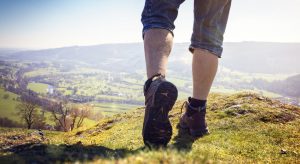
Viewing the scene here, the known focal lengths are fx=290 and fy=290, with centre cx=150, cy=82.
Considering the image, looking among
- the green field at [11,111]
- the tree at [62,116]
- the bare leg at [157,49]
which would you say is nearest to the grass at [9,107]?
the green field at [11,111]

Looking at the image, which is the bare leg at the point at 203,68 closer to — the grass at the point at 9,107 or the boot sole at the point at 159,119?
the boot sole at the point at 159,119

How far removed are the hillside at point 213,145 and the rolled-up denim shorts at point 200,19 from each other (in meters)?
1.61

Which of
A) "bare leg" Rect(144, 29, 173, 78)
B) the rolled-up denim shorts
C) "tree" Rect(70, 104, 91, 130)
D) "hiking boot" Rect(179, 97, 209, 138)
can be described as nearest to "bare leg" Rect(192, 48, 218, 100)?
the rolled-up denim shorts

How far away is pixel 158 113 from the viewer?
356 cm

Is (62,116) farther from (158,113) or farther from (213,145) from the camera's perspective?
(158,113)

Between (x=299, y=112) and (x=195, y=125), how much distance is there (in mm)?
4809

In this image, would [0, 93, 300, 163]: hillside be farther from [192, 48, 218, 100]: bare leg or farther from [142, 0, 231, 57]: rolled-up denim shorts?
[142, 0, 231, 57]: rolled-up denim shorts

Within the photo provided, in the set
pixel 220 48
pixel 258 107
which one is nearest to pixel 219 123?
pixel 258 107

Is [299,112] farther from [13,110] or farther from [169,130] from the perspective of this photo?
[13,110]

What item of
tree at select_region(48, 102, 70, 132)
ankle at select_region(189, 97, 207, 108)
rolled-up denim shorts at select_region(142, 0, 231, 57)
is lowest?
tree at select_region(48, 102, 70, 132)

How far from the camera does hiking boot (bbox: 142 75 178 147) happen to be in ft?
11.5

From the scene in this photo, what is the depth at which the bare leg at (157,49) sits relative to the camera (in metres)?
3.87

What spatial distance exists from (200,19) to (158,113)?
1.92 m

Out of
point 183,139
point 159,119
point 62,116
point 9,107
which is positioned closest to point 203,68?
point 183,139
